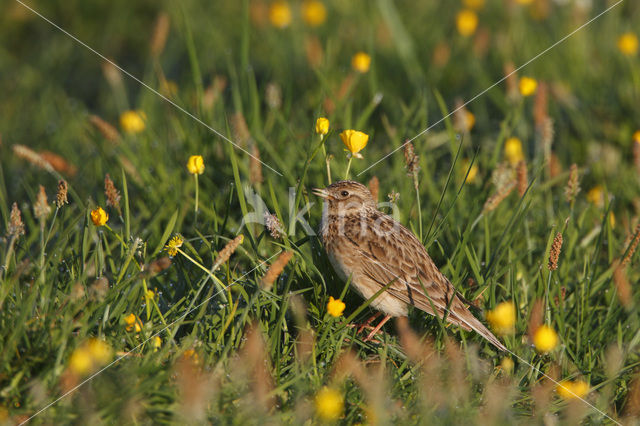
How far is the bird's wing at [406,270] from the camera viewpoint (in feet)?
13.1

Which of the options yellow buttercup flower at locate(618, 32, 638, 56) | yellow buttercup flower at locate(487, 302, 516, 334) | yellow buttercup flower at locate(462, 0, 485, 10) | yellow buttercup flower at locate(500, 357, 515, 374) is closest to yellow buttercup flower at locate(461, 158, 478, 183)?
yellow buttercup flower at locate(487, 302, 516, 334)

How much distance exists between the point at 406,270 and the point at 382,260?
158mm

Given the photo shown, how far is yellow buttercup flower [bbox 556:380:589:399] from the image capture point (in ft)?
12.0

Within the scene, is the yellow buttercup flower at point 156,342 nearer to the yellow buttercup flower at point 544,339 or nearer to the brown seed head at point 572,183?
the yellow buttercup flower at point 544,339

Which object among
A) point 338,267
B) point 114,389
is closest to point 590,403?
point 338,267

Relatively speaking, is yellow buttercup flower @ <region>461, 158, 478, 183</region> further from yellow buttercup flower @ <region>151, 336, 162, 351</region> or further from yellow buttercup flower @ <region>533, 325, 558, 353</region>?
yellow buttercup flower @ <region>151, 336, 162, 351</region>

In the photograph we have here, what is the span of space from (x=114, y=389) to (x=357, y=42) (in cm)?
534

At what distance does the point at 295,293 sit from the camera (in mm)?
3898

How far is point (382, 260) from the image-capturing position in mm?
4328

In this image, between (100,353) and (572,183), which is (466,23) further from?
(100,353)

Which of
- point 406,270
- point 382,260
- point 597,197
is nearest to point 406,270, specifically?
point 406,270

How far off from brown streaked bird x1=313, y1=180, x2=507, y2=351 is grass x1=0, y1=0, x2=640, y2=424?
0.39ft

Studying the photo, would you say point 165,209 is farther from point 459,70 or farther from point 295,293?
point 459,70

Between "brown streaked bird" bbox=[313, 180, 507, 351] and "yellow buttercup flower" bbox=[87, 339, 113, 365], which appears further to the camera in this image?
"brown streaked bird" bbox=[313, 180, 507, 351]
